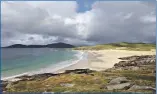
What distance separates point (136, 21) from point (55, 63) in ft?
8.55

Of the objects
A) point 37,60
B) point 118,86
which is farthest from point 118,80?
point 37,60

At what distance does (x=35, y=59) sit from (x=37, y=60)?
115 millimetres

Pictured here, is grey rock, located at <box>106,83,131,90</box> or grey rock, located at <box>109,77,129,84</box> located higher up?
grey rock, located at <box>109,77,129,84</box>

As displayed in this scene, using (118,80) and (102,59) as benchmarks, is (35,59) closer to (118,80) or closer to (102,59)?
(102,59)

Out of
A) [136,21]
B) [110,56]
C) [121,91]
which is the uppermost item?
[136,21]

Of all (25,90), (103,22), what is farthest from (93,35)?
(25,90)

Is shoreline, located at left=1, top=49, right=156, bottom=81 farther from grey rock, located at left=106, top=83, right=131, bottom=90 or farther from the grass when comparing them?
grey rock, located at left=106, top=83, right=131, bottom=90

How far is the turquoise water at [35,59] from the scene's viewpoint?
13156 mm

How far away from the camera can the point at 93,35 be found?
42.1ft

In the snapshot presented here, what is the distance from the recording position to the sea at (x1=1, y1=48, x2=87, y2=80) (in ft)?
43.1

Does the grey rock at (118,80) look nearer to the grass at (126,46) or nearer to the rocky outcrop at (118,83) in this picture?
the rocky outcrop at (118,83)

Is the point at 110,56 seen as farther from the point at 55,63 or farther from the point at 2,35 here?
the point at 2,35

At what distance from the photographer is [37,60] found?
13.5 metres

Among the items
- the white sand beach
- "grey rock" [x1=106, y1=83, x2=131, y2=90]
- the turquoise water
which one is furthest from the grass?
"grey rock" [x1=106, y1=83, x2=131, y2=90]
